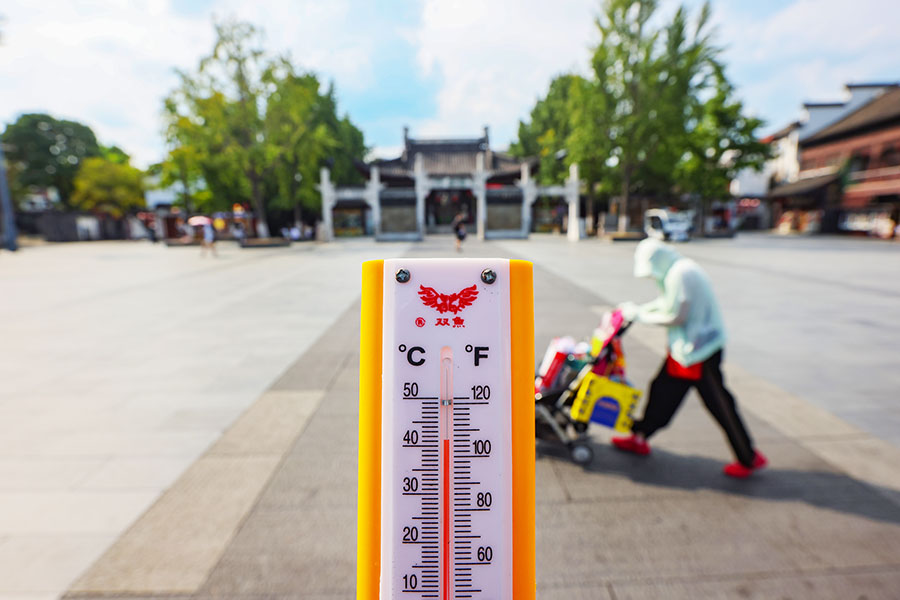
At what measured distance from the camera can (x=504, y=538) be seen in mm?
1010

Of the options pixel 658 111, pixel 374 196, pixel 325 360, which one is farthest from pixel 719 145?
pixel 325 360

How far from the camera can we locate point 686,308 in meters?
2.77

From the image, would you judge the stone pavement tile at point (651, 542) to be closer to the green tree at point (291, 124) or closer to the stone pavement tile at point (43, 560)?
the stone pavement tile at point (43, 560)

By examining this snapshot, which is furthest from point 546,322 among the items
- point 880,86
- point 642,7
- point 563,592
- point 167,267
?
point 880,86

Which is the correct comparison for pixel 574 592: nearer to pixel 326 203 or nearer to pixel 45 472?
pixel 45 472

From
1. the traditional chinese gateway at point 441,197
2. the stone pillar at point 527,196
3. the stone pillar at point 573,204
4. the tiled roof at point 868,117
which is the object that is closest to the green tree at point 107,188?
the traditional chinese gateway at point 441,197

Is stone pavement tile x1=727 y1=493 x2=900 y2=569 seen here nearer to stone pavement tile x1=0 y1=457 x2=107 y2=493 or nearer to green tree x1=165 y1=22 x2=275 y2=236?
stone pavement tile x1=0 y1=457 x2=107 y2=493

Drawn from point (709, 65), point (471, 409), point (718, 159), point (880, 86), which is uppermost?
point (880, 86)

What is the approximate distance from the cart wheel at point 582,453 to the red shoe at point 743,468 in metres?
0.87

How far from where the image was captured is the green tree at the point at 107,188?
38.0 metres

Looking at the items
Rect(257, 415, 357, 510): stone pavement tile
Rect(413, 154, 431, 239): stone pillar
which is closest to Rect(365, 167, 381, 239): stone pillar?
Rect(413, 154, 431, 239): stone pillar

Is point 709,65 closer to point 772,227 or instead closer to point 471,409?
point 772,227

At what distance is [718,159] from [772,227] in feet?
64.2

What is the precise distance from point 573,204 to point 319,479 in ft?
103
